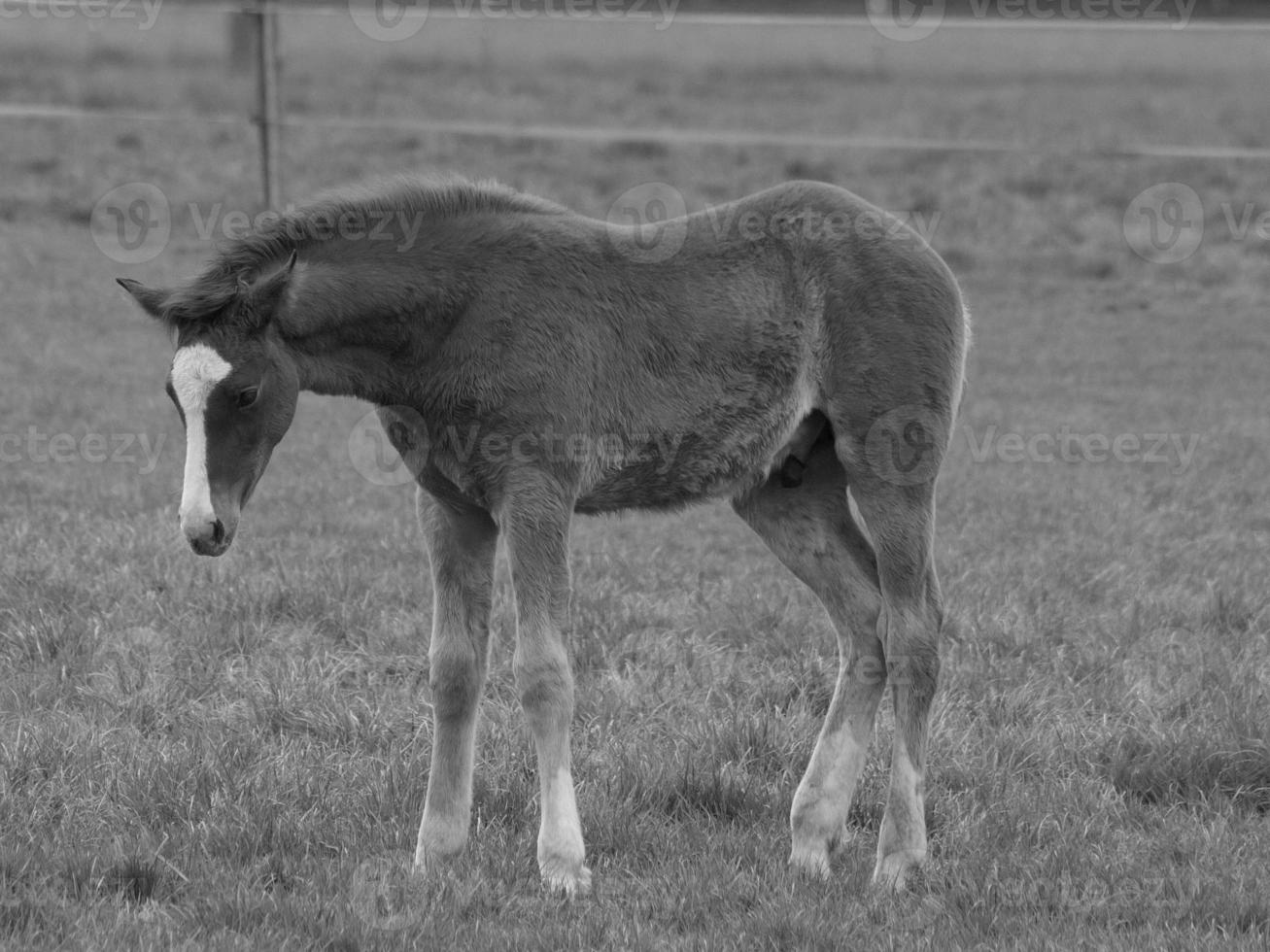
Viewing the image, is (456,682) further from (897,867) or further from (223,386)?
(897,867)

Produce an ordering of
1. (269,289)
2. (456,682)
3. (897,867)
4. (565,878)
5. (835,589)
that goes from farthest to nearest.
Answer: (835,589) < (456,682) < (897,867) < (565,878) < (269,289)

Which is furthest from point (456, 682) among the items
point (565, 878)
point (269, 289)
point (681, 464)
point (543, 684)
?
point (269, 289)

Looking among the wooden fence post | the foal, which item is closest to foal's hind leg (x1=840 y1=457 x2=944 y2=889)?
the foal

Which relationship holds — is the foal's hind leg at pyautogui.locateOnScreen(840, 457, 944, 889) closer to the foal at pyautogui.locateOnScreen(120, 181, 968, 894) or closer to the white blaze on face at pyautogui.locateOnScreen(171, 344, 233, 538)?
the foal at pyautogui.locateOnScreen(120, 181, 968, 894)

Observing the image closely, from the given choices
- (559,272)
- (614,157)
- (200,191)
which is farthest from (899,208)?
(559,272)

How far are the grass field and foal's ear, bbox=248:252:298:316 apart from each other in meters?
1.33

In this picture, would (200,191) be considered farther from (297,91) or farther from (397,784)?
(397,784)

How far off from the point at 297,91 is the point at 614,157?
3.97 meters

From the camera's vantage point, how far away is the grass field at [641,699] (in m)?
3.67

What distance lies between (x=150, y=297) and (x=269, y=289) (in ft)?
0.94

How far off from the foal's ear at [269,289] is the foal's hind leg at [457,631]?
780 millimetres

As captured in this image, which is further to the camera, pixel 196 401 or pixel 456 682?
pixel 456 682

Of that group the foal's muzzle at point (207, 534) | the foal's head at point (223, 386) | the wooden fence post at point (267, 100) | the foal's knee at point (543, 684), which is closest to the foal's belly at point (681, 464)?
the foal's knee at point (543, 684)

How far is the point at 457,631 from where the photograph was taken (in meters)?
4.19
